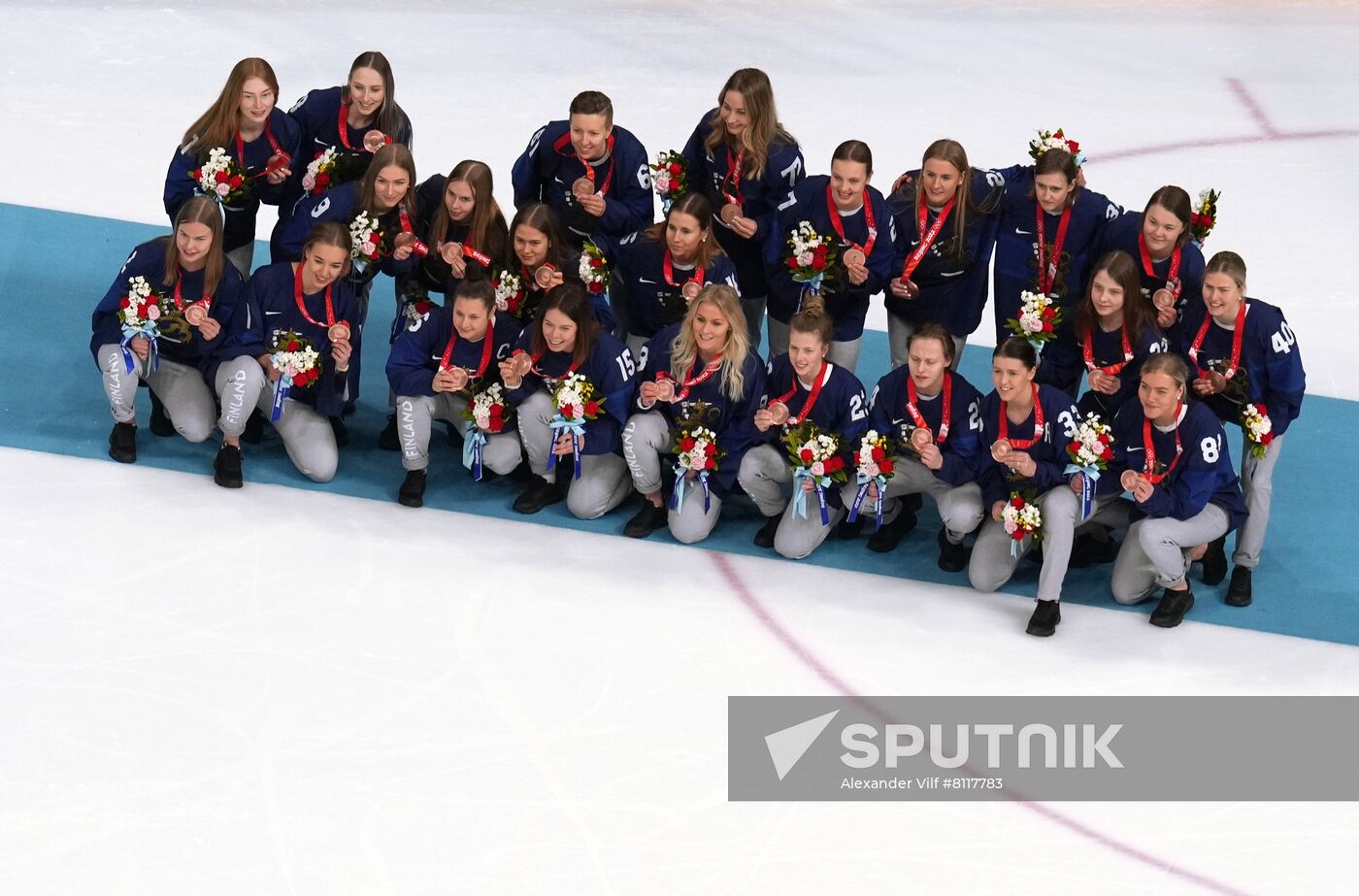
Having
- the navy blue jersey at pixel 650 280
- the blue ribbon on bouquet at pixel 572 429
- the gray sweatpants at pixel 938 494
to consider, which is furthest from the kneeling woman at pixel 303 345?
the gray sweatpants at pixel 938 494

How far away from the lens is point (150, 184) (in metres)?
10.6

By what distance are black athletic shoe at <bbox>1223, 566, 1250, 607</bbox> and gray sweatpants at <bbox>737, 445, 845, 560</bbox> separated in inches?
60.7

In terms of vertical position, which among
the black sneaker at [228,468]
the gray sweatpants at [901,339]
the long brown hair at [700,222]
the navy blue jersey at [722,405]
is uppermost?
the long brown hair at [700,222]

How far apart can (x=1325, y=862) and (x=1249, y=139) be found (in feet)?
23.7

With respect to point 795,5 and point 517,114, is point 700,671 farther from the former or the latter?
point 795,5

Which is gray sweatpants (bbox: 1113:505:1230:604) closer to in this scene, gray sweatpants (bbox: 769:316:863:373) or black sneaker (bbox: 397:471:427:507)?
gray sweatpants (bbox: 769:316:863:373)

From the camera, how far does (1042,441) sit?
704cm

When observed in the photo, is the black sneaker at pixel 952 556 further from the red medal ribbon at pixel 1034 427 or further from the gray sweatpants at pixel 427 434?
the gray sweatpants at pixel 427 434

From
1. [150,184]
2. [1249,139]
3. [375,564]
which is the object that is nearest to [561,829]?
[375,564]

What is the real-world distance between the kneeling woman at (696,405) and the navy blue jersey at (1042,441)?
94cm

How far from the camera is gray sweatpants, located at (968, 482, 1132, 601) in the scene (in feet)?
22.8

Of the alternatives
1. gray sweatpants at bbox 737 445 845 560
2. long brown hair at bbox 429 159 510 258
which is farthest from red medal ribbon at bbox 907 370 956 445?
long brown hair at bbox 429 159 510 258

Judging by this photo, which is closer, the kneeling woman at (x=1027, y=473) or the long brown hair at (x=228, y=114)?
the kneeling woman at (x=1027, y=473)

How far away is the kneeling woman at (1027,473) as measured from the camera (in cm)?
694
